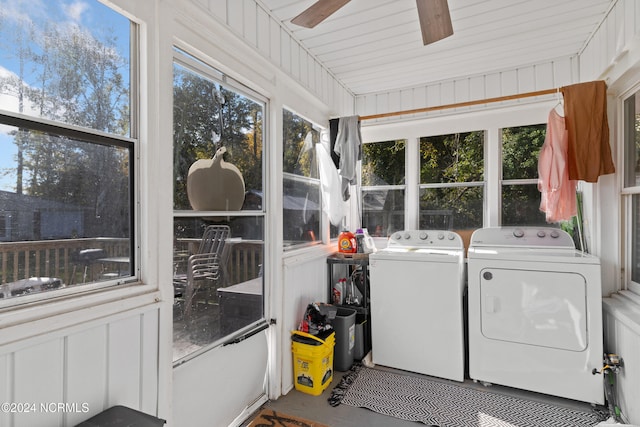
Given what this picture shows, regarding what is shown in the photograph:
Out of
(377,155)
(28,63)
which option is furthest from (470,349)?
(28,63)

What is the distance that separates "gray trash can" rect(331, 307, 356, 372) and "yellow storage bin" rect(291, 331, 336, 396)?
0.72ft

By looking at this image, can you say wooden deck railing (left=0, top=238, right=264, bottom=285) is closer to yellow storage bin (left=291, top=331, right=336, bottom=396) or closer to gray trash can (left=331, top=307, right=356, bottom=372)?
yellow storage bin (left=291, top=331, right=336, bottom=396)

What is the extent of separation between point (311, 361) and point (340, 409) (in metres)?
0.35

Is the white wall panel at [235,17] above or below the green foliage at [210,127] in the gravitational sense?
above

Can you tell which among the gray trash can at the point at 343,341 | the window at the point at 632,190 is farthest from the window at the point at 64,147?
the window at the point at 632,190

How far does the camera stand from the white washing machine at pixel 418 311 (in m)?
2.49

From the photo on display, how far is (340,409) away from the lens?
218 centimetres

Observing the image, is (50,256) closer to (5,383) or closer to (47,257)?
(47,257)

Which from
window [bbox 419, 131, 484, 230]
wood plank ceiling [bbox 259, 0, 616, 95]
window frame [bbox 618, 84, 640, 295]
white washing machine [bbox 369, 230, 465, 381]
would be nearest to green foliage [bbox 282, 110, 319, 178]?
wood plank ceiling [bbox 259, 0, 616, 95]

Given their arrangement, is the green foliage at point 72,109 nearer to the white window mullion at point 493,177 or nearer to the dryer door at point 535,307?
the dryer door at point 535,307

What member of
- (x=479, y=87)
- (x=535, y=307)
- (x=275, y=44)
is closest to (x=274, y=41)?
(x=275, y=44)

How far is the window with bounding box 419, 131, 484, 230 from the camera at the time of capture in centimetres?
319

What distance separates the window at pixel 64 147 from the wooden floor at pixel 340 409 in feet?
4.73

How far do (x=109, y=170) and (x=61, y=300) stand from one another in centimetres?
50
